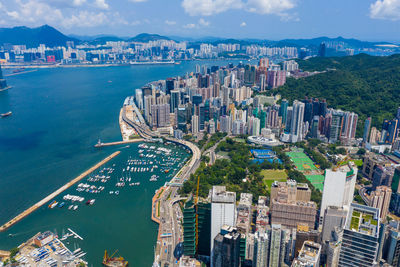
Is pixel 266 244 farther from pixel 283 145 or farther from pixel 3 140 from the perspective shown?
pixel 3 140

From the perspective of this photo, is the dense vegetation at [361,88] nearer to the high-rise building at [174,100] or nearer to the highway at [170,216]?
the high-rise building at [174,100]

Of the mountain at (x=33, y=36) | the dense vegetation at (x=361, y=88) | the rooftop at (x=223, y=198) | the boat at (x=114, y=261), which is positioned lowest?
the boat at (x=114, y=261)

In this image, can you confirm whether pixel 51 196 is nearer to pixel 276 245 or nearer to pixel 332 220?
pixel 276 245

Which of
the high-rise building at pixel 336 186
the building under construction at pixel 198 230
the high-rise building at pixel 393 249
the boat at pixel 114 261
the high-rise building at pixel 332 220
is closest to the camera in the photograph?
the high-rise building at pixel 393 249

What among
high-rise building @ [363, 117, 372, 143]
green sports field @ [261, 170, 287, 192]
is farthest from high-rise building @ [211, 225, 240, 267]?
high-rise building @ [363, 117, 372, 143]

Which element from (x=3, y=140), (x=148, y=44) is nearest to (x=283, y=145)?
(x=3, y=140)

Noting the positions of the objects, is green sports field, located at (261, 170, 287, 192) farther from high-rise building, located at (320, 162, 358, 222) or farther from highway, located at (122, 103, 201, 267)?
high-rise building, located at (320, 162, 358, 222)

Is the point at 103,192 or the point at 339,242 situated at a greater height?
the point at 339,242

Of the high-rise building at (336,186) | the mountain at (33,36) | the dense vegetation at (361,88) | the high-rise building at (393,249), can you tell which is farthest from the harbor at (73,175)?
the mountain at (33,36)
